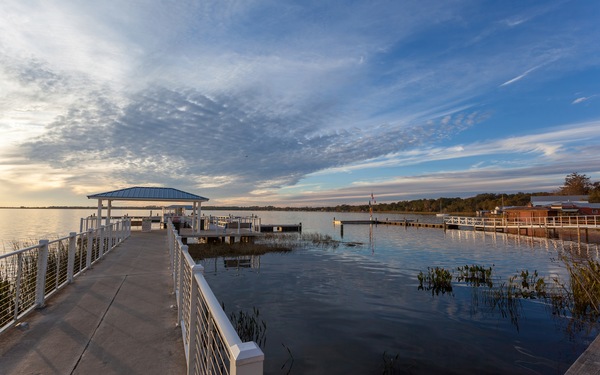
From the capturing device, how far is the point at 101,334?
15.7 ft

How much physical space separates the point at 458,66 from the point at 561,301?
1093 cm

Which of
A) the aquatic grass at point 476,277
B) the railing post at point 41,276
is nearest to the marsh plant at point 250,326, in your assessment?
the railing post at point 41,276

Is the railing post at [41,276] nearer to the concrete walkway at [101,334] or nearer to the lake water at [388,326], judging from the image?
the concrete walkway at [101,334]

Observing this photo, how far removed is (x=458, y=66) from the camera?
1569 cm

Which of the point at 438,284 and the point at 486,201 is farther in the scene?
the point at 486,201

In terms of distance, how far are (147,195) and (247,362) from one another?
23.6 meters

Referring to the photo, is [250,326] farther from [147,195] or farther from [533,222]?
[533,222]

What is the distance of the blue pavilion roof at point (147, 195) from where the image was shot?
69.8ft

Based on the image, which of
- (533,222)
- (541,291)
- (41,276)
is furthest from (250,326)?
(533,222)

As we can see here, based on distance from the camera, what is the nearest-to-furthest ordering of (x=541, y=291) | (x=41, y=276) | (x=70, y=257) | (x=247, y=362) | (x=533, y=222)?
(x=247, y=362) → (x=41, y=276) → (x=70, y=257) → (x=541, y=291) → (x=533, y=222)

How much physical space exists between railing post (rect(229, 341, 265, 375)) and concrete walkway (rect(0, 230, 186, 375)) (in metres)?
2.86

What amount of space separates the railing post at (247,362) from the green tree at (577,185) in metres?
112

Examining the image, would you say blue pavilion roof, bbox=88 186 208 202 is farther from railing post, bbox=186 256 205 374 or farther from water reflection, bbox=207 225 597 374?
railing post, bbox=186 256 205 374

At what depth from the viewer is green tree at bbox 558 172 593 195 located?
86.5 m
